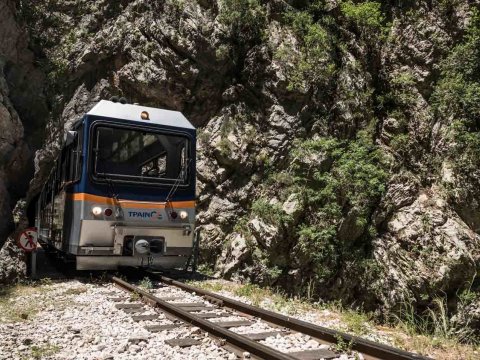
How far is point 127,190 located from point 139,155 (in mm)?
858

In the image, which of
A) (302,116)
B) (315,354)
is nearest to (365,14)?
(302,116)

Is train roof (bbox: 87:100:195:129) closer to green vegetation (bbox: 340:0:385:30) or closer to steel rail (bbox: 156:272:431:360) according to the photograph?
steel rail (bbox: 156:272:431:360)

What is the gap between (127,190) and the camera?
8.62 meters

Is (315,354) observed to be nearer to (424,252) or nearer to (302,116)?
(424,252)

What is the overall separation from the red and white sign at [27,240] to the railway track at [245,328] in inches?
124

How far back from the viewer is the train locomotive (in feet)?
27.2

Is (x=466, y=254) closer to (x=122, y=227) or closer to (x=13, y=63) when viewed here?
(x=122, y=227)

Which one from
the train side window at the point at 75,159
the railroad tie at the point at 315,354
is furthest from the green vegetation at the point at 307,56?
the railroad tie at the point at 315,354

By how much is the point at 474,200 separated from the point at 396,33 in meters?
7.39

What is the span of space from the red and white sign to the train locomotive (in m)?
0.54

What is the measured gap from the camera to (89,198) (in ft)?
26.8

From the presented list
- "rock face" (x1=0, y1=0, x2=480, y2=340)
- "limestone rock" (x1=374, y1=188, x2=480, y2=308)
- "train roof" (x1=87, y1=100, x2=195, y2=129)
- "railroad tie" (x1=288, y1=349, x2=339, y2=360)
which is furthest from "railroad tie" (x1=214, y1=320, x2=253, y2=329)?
"limestone rock" (x1=374, y1=188, x2=480, y2=308)

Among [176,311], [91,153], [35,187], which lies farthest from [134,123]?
[35,187]

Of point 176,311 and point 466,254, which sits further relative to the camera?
point 466,254
